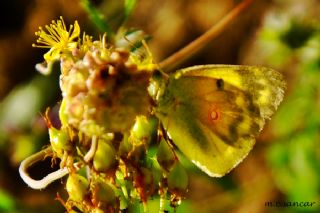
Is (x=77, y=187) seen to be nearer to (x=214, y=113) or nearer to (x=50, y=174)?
(x=50, y=174)

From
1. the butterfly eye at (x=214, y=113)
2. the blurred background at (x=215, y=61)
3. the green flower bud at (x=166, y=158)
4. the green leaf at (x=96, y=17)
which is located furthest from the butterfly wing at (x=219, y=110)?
the green leaf at (x=96, y=17)

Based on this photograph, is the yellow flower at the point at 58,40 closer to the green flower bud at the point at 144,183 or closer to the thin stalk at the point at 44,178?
the thin stalk at the point at 44,178

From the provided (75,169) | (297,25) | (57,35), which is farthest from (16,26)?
(75,169)

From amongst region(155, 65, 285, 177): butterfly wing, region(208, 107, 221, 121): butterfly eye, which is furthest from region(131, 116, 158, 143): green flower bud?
region(208, 107, 221, 121): butterfly eye

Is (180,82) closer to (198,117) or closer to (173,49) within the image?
(198,117)

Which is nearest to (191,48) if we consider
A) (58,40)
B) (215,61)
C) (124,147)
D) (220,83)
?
(220,83)

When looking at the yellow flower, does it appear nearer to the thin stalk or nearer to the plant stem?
the thin stalk
